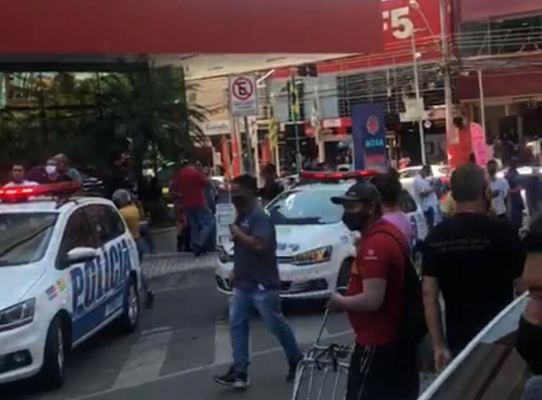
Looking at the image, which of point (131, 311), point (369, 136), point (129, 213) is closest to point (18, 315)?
point (131, 311)

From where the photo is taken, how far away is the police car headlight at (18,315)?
9.13 metres

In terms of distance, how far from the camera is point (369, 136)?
855 inches

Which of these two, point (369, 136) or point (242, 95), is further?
point (369, 136)

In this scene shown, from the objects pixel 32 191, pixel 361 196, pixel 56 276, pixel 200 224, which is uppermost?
pixel 361 196

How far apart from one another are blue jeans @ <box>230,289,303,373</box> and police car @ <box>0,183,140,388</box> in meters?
1.51

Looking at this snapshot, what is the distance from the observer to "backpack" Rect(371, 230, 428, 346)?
578 centimetres

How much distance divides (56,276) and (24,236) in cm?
88

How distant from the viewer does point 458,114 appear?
160 ft

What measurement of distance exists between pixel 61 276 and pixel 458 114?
40.2m

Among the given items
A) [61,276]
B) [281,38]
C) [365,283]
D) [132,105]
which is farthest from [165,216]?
[365,283]

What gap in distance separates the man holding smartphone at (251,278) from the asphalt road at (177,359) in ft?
1.40

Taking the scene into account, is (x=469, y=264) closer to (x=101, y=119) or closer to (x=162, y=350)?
(x=162, y=350)

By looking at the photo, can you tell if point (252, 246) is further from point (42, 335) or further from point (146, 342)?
point (146, 342)

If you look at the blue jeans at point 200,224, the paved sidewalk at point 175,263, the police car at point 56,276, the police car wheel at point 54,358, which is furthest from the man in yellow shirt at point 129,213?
the blue jeans at point 200,224
